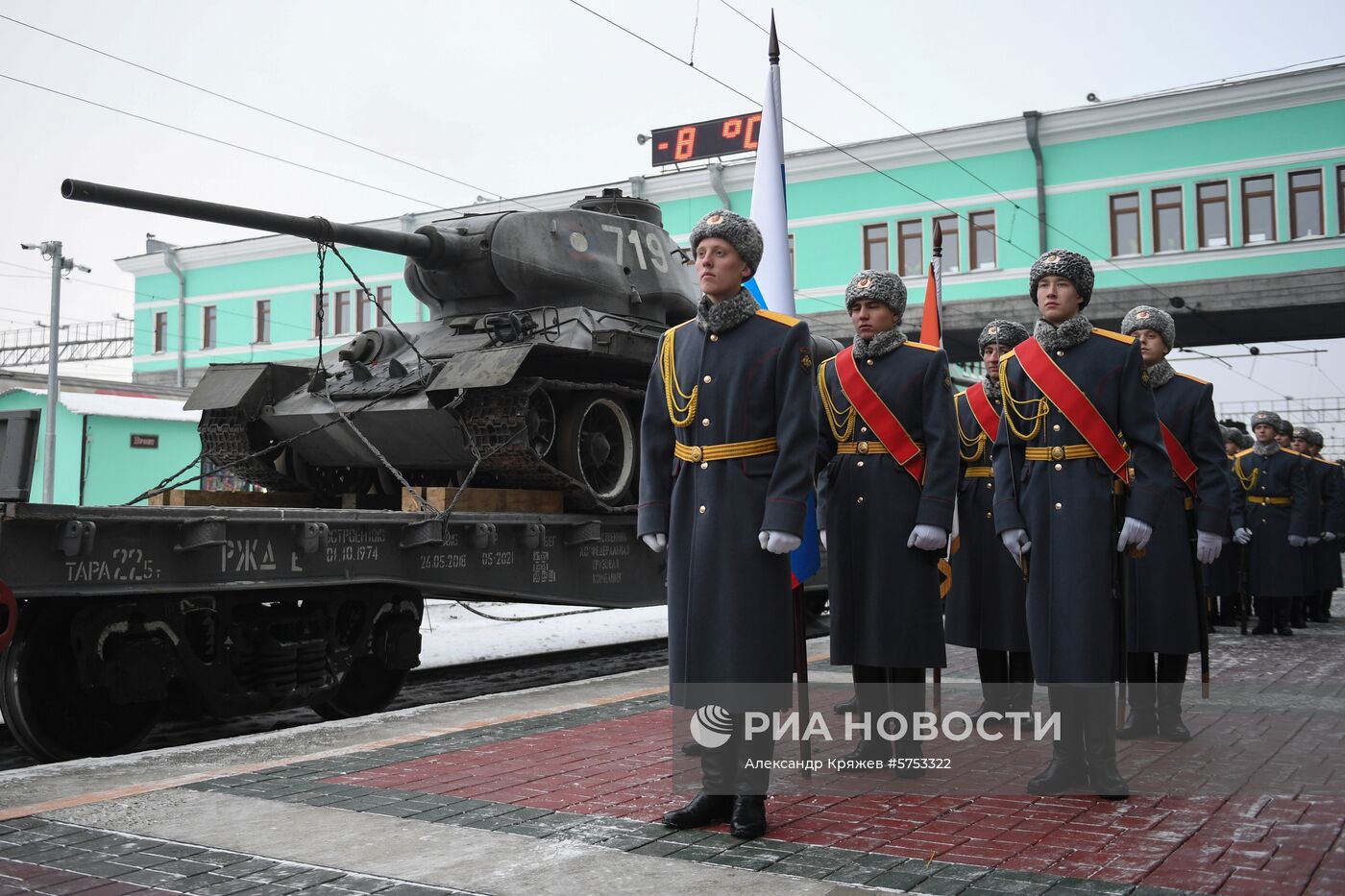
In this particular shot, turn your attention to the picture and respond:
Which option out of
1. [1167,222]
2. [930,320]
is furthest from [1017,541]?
[1167,222]

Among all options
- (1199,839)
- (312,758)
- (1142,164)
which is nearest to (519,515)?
(312,758)

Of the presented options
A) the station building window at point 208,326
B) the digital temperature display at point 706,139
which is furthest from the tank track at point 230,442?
the station building window at point 208,326

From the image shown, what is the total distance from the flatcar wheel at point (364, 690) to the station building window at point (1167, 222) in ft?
67.0

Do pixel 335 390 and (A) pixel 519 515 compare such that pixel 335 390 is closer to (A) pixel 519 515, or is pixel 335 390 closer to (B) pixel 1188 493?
(A) pixel 519 515

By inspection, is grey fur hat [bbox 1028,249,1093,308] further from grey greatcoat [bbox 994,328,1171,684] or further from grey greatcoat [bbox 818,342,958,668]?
grey greatcoat [bbox 818,342,958,668]

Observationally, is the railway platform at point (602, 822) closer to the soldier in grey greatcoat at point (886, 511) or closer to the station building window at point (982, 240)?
the soldier in grey greatcoat at point (886, 511)

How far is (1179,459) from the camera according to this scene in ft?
23.2

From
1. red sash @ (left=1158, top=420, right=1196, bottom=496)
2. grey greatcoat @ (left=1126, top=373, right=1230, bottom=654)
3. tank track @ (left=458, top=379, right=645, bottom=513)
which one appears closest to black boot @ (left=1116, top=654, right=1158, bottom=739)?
grey greatcoat @ (left=1126, top=373, right=1230, bottom=654)

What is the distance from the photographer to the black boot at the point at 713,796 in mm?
4379

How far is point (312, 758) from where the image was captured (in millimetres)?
5602

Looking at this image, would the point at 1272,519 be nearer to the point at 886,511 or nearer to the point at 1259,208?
the point at 886,511

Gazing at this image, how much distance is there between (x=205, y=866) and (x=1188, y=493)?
5538 millimetres

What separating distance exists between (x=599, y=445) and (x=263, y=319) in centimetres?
2682

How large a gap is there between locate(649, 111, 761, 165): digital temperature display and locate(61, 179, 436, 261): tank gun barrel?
61.6ft
